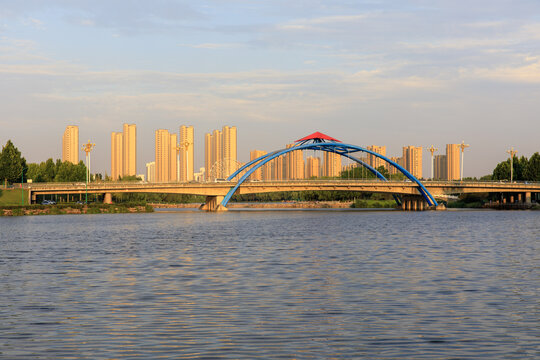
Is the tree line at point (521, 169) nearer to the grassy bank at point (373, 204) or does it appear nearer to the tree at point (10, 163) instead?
the grassy bank at point (373, 204)

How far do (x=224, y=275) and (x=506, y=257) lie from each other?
17516 millimetres

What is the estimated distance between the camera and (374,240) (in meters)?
54.1

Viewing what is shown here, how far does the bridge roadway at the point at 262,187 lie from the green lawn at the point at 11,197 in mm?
1704

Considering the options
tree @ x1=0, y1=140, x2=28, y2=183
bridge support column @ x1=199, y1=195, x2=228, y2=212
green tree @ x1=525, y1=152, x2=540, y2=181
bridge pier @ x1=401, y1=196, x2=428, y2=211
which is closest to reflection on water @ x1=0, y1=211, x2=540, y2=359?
bridge support column @ x1=199, y1=195, x2=228, y2=212

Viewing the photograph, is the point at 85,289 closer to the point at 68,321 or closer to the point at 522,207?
the point at 68,321

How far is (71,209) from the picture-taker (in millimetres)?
122500

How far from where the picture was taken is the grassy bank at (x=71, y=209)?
113188 mm

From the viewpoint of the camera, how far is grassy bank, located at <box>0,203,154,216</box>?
113m

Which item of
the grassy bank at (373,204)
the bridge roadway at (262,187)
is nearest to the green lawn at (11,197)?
the bridge roadway at (262,187)

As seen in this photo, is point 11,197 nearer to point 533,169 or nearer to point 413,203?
point 413,203

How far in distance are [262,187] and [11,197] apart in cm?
4718

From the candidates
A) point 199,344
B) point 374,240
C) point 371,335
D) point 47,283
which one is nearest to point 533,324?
point 371,335

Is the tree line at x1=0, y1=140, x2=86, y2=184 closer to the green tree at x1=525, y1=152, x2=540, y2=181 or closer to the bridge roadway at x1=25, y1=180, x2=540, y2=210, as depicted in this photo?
the bridge roadway at x1=25, y1=180, x2=540, y2=210

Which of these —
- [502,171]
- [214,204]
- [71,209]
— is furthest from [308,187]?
[502,171]
